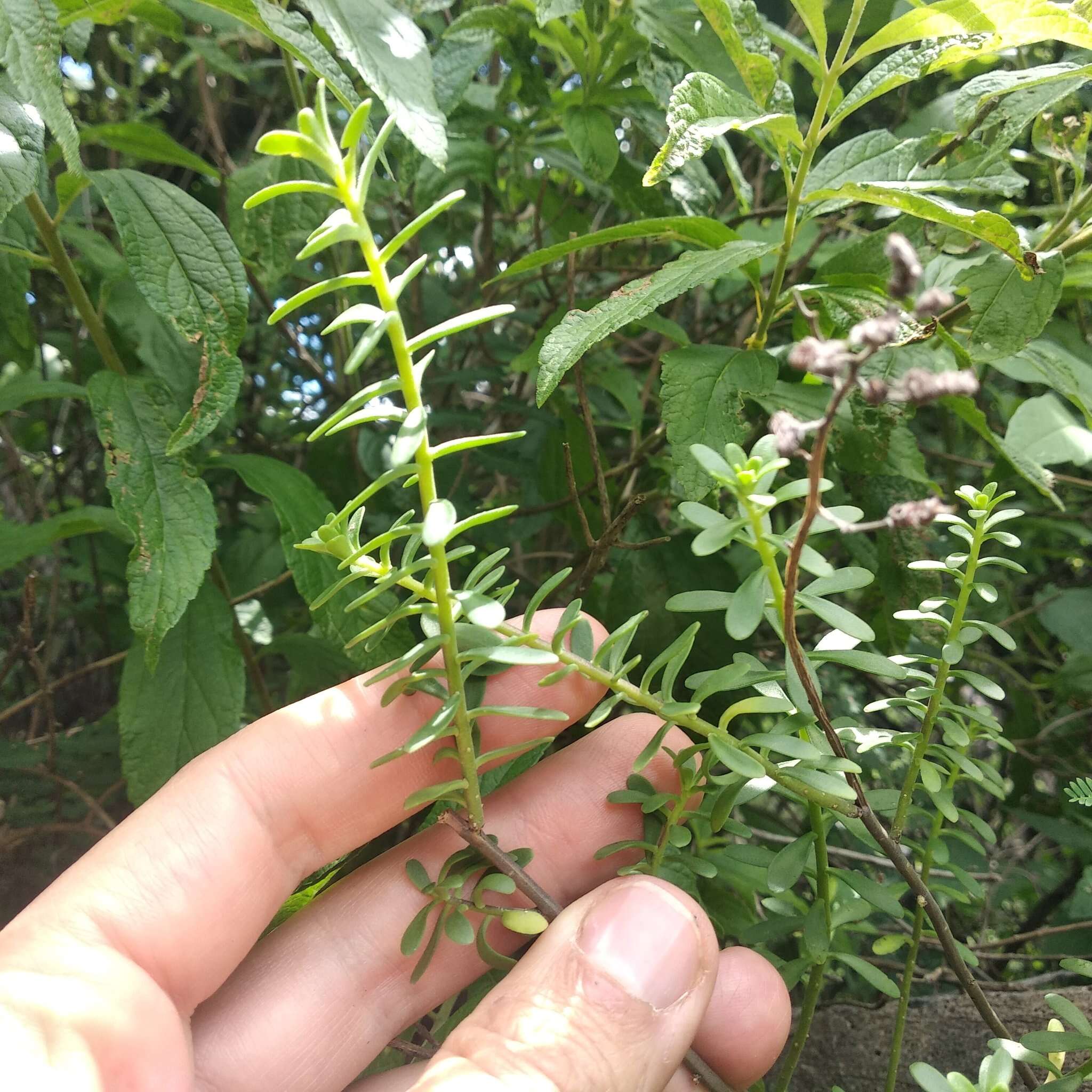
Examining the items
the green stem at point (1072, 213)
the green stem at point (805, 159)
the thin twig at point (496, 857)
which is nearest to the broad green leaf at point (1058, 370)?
the green stem at point (1072, 213)

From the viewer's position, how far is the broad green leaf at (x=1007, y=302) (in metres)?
0.92

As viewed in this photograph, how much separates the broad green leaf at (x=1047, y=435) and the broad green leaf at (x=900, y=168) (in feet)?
1.00

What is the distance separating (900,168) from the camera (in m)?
1.03

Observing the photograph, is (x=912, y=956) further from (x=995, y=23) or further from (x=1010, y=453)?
(x=995, y=23)

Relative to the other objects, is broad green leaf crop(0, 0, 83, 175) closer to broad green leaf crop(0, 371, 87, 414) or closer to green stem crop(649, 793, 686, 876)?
broad green leaf crop(0, 371, 87, 414)

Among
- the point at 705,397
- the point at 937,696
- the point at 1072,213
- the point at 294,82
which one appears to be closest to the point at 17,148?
the point at 294,82

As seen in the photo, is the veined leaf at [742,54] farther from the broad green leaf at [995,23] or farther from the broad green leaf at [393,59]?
the broad green leaf at [393,59]

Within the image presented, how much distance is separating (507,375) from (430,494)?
117 cm

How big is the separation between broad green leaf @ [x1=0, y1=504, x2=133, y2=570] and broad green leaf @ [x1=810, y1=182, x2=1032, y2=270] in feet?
3.62

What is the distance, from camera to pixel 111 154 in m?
1.93

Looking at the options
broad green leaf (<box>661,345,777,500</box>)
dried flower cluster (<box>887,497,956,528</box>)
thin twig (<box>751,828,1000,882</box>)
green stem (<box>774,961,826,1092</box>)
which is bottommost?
thin twig (<box>751,828,1000,882</box>)

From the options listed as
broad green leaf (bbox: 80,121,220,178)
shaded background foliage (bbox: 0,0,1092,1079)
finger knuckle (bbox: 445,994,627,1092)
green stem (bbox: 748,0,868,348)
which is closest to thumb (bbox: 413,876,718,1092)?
finger knuckle (bbox: 445,994,627,1092)

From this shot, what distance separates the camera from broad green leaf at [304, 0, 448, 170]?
35.7 inches

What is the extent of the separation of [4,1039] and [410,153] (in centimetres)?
119
